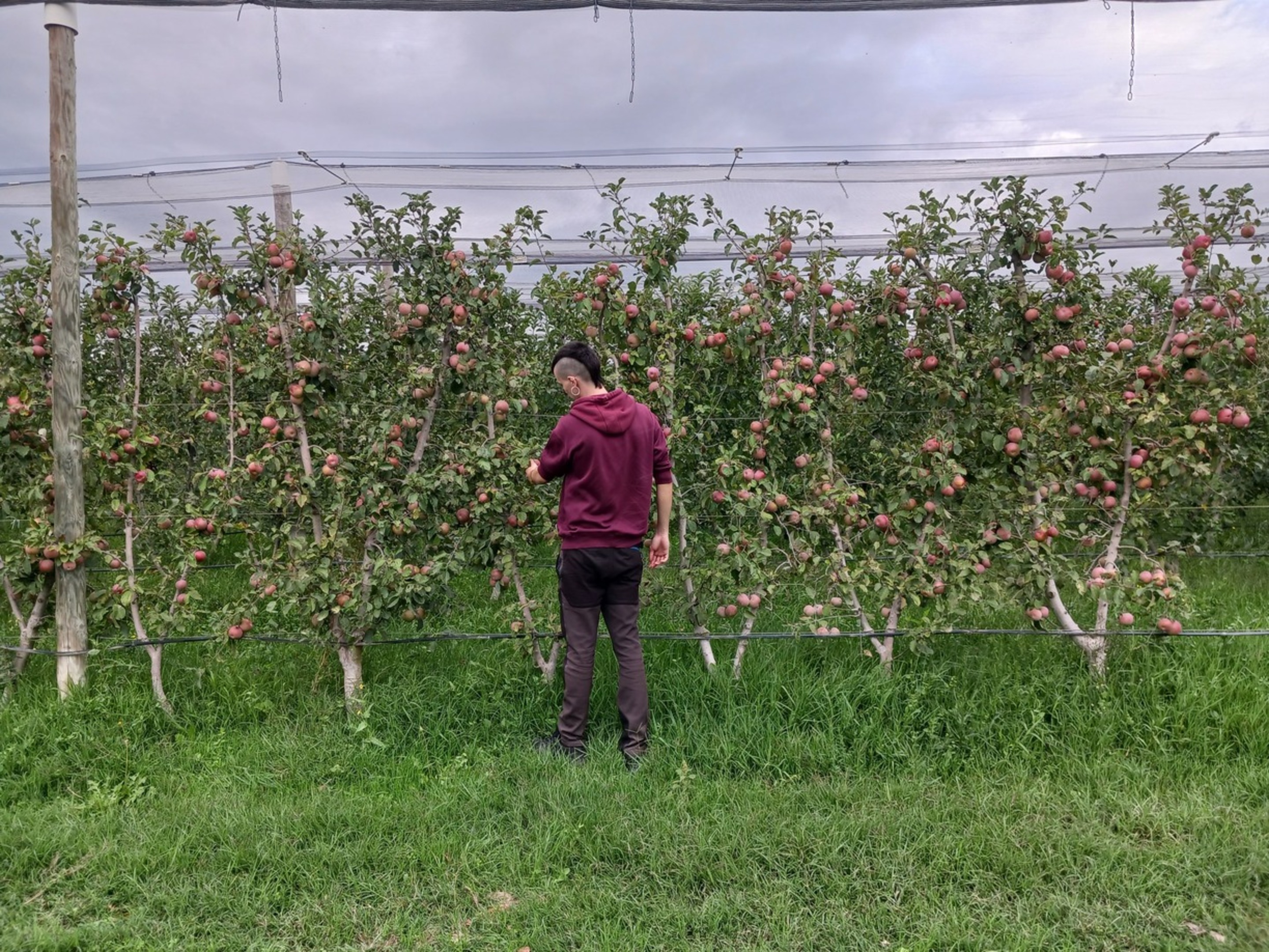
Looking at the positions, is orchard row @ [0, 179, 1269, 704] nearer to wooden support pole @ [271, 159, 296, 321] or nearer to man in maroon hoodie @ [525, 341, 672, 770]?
wooden support pole @ [271, 159, 296, 321]

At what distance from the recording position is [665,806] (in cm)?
267

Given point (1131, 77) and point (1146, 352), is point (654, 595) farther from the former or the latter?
point (1131, 77)

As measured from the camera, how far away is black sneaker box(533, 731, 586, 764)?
9.82 ft

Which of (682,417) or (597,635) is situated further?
(682,417)

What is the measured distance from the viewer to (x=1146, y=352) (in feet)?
11.0

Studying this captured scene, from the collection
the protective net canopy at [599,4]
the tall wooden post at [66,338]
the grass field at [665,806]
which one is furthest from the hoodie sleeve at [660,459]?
the tall wooden post at [66,338]

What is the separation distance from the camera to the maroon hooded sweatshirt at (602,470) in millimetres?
2914

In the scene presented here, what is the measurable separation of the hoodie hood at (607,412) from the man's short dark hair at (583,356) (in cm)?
12

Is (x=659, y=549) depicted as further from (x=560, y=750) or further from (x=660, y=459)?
(x=560, y=750)

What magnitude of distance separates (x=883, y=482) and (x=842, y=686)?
1.08 meters

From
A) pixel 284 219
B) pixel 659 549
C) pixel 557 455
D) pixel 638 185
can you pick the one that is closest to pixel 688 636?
pixel 659 549

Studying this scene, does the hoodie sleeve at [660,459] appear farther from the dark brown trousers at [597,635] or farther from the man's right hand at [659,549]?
the dark brown trousers at [597,635]

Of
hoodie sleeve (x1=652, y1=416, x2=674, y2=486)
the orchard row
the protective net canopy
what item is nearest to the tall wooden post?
the orchard row

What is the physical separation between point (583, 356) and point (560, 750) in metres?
1.58
